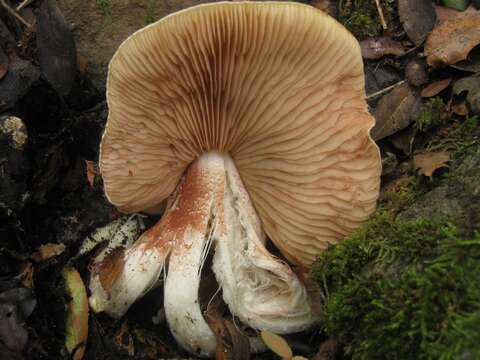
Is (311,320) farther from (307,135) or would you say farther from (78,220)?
(78,220)

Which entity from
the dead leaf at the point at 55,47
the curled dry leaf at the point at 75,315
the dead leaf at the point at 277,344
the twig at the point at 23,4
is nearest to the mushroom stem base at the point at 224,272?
the dead leaf at the point at 277,344

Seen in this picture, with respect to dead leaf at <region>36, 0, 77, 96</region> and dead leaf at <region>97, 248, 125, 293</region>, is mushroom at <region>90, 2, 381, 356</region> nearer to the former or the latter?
dead leaf at <region>97, 248, 125, 293</region>

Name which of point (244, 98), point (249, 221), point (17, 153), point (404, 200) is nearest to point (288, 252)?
point (249, 221)

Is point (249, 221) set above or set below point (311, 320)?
above

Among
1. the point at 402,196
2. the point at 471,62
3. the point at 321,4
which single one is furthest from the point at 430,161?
the point at 321,4

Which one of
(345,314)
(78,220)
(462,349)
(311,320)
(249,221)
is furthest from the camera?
(78,220)
